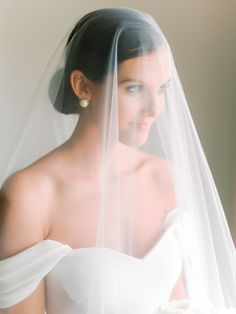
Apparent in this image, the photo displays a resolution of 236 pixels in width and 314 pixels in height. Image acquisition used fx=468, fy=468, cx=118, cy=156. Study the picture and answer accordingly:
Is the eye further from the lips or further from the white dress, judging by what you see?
the white dress

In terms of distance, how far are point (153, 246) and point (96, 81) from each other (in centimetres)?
31

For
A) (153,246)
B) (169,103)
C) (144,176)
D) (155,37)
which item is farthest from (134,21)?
(153,246)

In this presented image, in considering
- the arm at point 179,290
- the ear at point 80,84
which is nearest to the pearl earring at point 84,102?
the ear at point 80,84

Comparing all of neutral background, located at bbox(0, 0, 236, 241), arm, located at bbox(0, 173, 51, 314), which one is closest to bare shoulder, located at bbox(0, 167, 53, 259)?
arm, located at bbox(0, 173, 51, 314)

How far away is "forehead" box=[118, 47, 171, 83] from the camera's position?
75 cm

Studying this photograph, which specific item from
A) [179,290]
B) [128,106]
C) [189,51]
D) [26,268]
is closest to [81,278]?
[26,268]

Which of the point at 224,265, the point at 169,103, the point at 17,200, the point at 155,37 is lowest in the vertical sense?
the point at 224,265

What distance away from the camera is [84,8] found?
4.37ft

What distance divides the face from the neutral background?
51cm

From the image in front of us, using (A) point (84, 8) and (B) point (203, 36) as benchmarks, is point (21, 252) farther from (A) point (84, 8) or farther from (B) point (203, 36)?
(B) point (203, 36)

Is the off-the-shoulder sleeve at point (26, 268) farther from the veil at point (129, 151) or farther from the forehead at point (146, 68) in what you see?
the forehead at point (146, 68)

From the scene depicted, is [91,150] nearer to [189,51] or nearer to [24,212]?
[24,212]

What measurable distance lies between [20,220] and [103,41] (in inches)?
12.8

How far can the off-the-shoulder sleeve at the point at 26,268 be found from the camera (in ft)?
2.58
